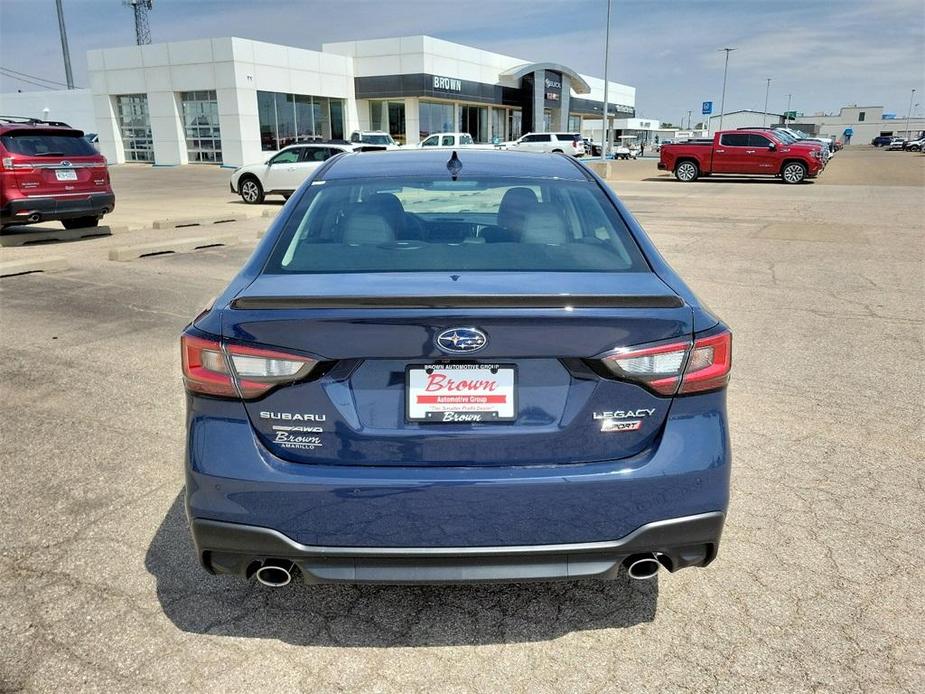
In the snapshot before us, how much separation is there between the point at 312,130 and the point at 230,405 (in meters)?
43.1

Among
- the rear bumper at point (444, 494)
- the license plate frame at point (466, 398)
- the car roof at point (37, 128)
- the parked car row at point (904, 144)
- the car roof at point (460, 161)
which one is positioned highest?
the car roof at point (37, 128)

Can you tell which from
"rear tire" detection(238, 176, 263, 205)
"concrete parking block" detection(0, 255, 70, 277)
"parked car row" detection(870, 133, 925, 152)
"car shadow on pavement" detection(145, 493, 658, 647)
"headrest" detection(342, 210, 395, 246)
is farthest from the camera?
"parked car row" detection(870, 133, 925, 152)

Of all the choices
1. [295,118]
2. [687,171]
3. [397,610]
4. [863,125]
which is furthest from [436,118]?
[863,125]

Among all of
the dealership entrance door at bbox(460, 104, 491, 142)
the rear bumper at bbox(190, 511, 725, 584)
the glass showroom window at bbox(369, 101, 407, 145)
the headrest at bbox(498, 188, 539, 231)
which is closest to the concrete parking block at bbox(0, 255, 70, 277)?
the headrest at bbox(498, 188, 539, 231)

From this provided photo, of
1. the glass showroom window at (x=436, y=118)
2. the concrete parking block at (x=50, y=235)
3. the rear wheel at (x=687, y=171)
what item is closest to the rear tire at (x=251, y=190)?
the concrete parking block at (x=50, y=235)

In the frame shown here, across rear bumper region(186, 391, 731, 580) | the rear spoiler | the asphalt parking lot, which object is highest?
the rear spoiler

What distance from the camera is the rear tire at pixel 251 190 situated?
63.5ft

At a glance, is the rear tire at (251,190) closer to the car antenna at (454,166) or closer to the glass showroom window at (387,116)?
the car antenna at (454,166)

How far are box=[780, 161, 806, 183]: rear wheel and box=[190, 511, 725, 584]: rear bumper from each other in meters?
28.9

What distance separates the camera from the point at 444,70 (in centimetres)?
4625

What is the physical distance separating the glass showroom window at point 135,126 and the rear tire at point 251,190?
24.9 meters

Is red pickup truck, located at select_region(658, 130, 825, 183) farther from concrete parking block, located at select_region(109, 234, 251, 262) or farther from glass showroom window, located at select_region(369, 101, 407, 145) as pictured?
concrete parking block, located at select_region(109, 234, 251, 262)

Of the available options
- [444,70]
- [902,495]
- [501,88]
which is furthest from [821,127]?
[902,495]

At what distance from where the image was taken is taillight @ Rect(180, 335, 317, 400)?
2.15 m
